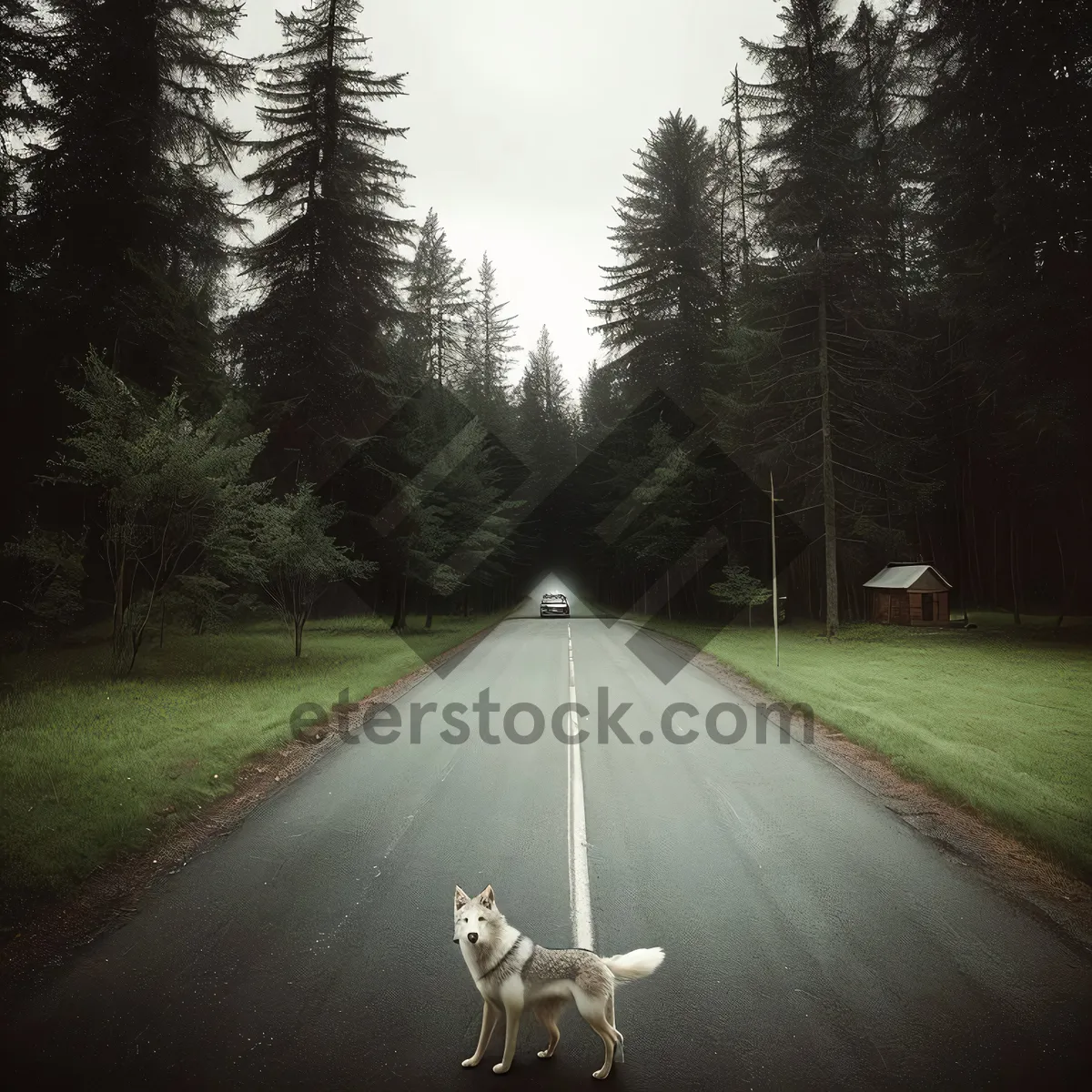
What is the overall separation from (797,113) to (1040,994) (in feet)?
87.1

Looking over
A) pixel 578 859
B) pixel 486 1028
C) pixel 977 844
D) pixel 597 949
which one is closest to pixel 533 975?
pixel 486 1028

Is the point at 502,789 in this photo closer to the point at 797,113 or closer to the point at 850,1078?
the point at 850,1078

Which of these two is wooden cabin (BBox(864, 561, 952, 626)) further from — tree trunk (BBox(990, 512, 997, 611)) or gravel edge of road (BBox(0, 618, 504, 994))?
gravel edge of road (BBox(0, 618, 504, 994))

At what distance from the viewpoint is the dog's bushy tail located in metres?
2.66

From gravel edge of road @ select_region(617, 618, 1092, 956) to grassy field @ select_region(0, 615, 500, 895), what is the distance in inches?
295

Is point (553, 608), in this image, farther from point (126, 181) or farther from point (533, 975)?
point (533, 975)

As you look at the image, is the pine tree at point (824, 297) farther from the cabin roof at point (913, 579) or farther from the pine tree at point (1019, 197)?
the cabin roof at point (913, 579)

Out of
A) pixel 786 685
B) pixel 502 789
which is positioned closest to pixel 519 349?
pixel 786 685

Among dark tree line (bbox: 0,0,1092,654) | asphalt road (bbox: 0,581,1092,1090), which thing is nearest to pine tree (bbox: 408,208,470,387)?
dark tree line (bbox: 0,0,1092,654)

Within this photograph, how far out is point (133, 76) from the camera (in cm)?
1577

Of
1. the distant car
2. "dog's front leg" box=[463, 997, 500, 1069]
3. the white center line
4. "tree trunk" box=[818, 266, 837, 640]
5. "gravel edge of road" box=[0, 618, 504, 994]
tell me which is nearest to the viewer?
"dog's front leg" box=[463, 997, 500, 1069]

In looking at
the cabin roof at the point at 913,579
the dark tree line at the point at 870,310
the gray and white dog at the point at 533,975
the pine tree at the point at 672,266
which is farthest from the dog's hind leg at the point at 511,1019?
the pine tree at the point at 672,266

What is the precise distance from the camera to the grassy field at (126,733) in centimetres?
537

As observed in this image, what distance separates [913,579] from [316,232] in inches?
1068
